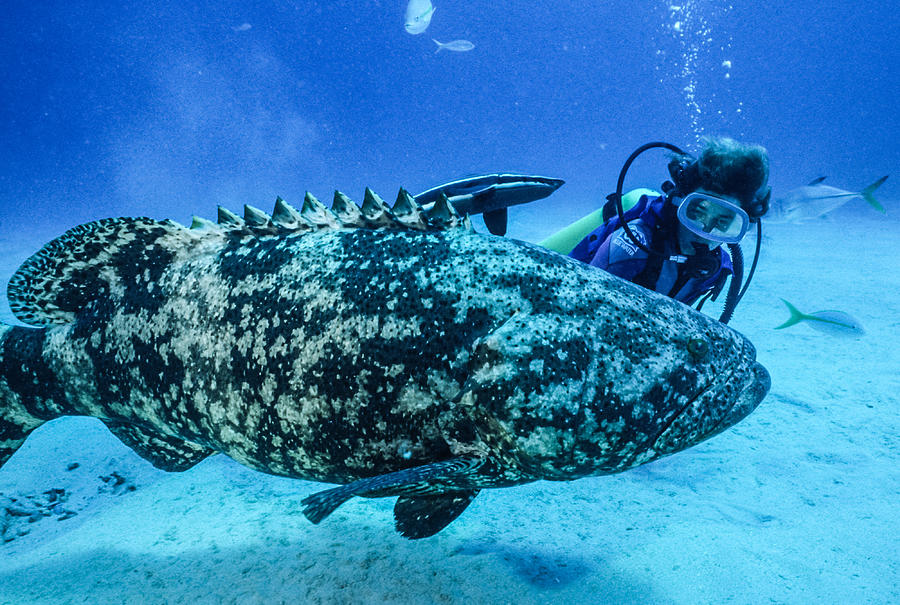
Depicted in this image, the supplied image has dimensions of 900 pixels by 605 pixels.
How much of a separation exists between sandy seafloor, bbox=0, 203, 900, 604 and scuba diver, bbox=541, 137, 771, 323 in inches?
70.4

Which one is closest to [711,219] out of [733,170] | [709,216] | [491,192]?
[709,216]

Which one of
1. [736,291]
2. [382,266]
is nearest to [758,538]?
[736,291]

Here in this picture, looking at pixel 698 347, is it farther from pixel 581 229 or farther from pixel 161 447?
pixel 581 229

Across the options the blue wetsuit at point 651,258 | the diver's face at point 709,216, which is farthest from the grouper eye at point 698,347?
the diver's face at point 709,216

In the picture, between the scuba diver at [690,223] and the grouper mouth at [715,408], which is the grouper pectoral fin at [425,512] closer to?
the grouper mouth at [715,408]

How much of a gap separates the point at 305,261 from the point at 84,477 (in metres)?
3.73

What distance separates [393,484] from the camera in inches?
59.4

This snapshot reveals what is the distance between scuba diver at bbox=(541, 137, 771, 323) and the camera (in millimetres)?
3658

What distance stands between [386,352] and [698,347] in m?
1.29

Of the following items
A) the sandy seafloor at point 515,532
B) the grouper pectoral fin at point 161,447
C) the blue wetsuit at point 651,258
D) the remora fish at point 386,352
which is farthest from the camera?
the blue wetsuit at point 651,258

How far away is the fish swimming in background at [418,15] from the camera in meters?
15.1

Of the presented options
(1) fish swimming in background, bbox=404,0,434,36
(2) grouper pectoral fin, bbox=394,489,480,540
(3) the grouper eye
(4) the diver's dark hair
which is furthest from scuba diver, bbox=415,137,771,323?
(1) fish swimming in background, bbox=404,0,434,36

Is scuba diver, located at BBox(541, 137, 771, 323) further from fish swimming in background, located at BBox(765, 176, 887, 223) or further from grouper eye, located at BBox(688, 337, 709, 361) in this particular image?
fish swimming in background, located at BBox(765, 176, 887, 223)

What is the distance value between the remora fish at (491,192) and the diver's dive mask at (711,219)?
1140 millimetres
